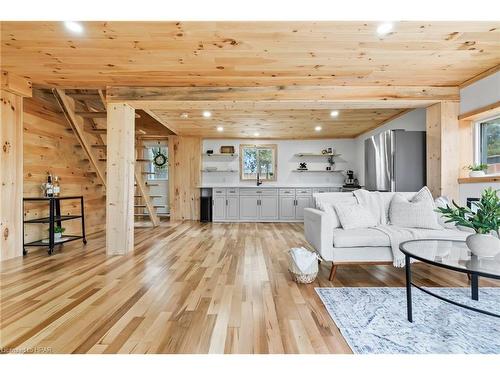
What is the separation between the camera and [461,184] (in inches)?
147

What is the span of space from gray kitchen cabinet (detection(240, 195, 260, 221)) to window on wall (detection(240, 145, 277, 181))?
0.89 m

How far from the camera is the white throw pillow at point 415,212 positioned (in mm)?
3076

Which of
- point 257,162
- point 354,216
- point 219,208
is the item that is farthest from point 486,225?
point 257,162

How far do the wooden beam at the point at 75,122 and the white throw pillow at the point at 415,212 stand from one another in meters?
4.86

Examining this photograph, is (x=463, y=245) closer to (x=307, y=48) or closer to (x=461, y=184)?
(x=461, y=184)

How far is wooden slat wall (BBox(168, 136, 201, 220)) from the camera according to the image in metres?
7.51

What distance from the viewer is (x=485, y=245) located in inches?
74.6

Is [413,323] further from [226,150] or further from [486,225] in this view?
[226,150]

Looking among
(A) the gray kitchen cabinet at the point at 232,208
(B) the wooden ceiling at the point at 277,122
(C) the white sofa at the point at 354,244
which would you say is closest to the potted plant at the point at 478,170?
(C) the white sofa at the point at 354,244

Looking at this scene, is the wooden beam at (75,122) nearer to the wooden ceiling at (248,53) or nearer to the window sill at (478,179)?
the wooden ceiling at (248,53)

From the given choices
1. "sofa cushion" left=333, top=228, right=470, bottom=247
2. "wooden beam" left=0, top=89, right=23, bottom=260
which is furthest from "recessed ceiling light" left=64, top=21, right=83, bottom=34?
"sofa cushion" left=333, top=228, right=470, bottom=247


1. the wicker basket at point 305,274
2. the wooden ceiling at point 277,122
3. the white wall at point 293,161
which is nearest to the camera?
the wicker basket at point 305,274
